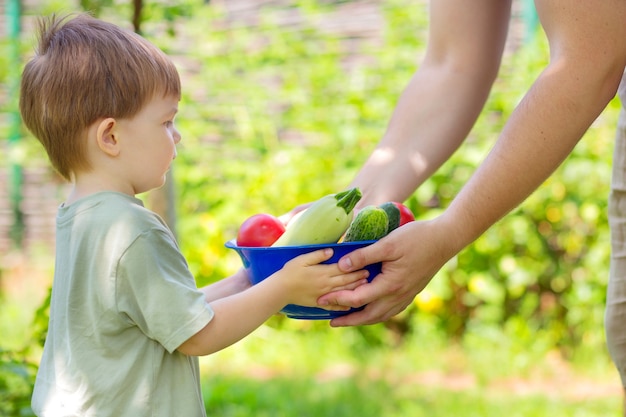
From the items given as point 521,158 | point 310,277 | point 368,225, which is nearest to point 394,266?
point 368,225

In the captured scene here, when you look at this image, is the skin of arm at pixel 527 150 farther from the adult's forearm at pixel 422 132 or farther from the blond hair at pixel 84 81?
the blond hair at pixel 84 81

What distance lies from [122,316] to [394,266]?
0.68 m

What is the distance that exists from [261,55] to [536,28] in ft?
5.86

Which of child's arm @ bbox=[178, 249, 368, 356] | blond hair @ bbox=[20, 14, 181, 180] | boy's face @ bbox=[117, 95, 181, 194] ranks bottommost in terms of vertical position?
child's arm @ bbox=[178, 249, 368, 356]

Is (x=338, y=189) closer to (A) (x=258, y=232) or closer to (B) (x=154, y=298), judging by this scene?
(A) (x=258, y=232)

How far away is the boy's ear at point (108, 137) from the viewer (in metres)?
1.98

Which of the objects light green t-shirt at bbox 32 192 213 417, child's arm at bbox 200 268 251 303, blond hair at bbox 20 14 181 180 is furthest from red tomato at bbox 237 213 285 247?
blond hair at bbox 20 14 181 180

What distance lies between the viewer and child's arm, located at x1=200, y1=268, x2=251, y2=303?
7.70 feet

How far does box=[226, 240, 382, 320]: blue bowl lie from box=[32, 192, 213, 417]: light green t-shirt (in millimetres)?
193

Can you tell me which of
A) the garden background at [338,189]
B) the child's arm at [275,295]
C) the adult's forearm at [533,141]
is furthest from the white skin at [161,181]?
the garden background at [338,189]

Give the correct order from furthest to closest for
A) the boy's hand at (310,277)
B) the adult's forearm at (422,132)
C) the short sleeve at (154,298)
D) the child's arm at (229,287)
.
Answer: the adult's forearm at (422,132)
the child's arm at (229,287)
the boy's hand at (310,277)
the short sleeve at (154,298)

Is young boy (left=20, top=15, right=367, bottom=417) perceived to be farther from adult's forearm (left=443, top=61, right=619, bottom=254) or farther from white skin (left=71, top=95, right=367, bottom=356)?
adult's forearm (left=443, top=61, right=619, bottom=254)

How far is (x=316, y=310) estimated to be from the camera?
220cm

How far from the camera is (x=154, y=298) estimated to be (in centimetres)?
190
